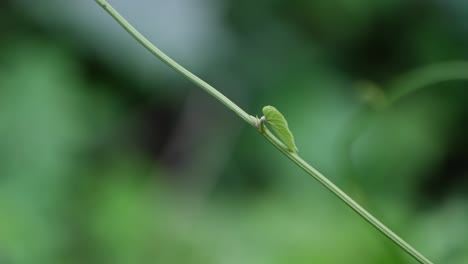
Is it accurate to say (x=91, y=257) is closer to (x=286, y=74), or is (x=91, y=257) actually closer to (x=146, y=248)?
(x=146, y=248)

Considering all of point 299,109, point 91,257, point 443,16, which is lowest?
point 91,257

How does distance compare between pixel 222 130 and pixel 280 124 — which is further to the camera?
pixel 222 130

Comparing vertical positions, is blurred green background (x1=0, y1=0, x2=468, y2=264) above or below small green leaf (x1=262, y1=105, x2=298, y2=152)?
above

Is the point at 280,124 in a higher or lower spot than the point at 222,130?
lower

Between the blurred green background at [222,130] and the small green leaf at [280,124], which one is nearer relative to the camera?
the small green leaf at [280,124]

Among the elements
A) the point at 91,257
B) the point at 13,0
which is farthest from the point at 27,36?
the point at 91,257
